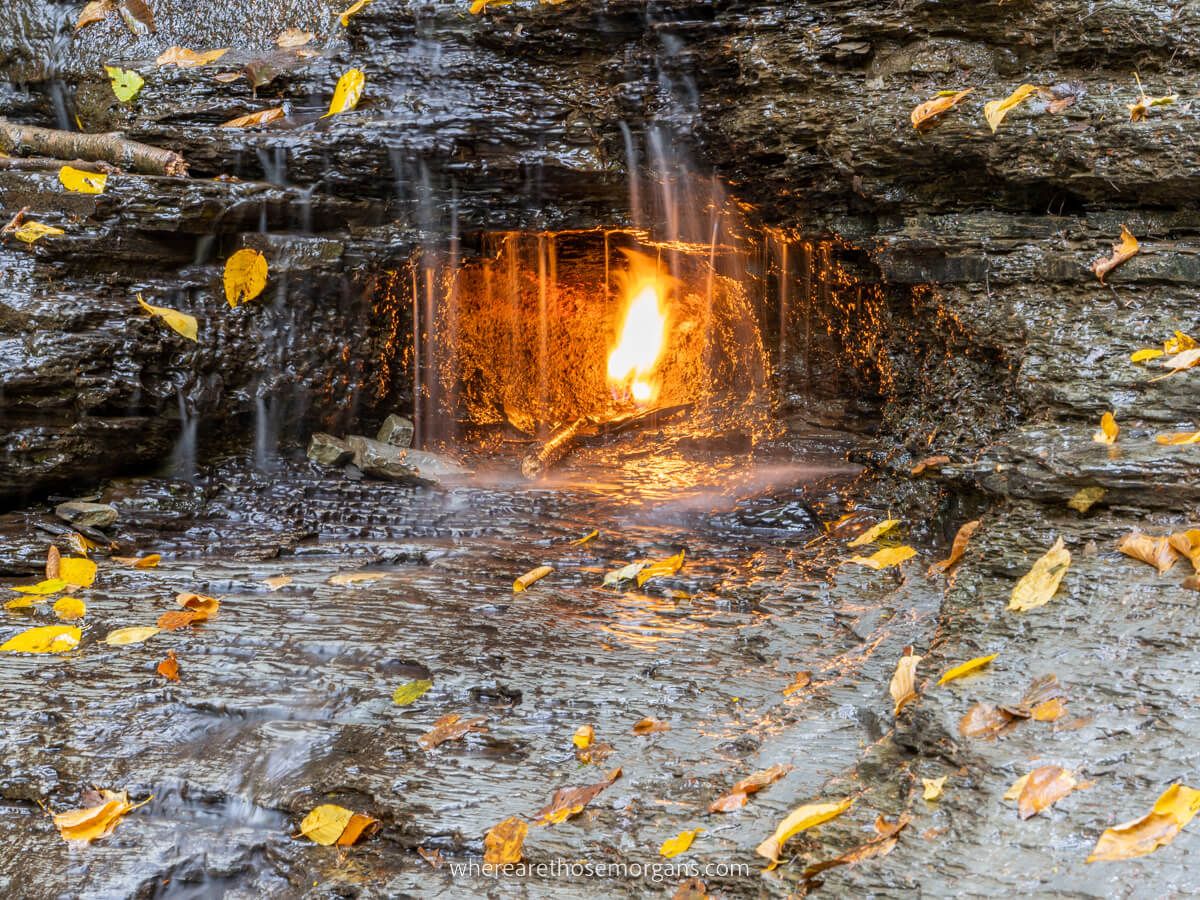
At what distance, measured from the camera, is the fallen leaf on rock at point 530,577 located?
431 centimetres

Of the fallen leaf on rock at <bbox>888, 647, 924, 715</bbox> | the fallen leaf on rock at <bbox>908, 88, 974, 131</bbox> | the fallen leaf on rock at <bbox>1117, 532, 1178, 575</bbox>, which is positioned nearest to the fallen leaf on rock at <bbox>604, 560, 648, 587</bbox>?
the fallen leaf on rock at <bbox>888, 647, 924, 715</bbox>

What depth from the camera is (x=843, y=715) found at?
9.38ft

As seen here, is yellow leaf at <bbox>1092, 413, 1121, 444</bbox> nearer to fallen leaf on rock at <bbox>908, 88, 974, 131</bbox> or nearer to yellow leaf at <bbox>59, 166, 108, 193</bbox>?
fallen leaf on rock at <bbox>908, 88, 974, 131</bbox>

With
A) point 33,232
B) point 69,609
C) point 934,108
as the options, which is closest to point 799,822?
point 69,609

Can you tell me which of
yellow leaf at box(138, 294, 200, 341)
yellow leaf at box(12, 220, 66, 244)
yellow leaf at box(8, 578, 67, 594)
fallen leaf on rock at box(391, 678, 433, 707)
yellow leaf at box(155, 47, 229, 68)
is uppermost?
yellow leaf at box(155, 47, 229, 68)

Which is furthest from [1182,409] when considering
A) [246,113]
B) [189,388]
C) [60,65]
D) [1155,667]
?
[60,65]

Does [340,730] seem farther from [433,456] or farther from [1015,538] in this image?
[433,456]

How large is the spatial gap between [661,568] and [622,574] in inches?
7.9

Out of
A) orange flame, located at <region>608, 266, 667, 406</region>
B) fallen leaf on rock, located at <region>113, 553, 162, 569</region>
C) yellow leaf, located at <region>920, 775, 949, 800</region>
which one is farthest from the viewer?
orange flame, located at <region>608, 266, 667, 406</region>

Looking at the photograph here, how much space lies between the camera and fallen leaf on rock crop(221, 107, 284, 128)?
6.34 m

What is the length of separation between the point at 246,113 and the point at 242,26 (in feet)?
4.80

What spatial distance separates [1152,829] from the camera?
1878 mm

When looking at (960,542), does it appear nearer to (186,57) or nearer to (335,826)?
(335,826)

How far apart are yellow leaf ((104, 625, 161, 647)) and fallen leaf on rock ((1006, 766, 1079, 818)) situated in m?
3.01
